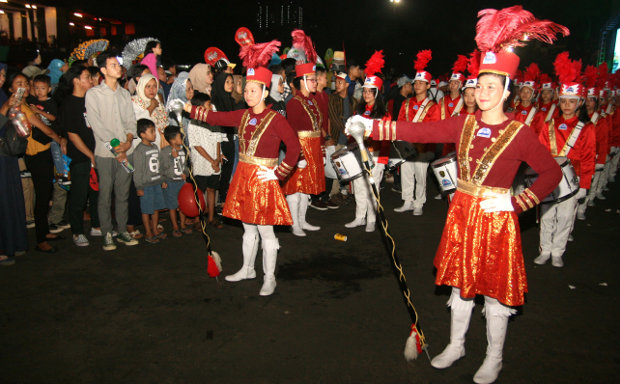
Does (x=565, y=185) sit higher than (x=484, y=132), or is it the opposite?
(x=484, y=132)

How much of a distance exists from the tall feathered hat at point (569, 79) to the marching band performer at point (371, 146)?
226 cm

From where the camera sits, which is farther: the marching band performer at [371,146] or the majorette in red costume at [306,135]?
the marching band performer at [371,146]

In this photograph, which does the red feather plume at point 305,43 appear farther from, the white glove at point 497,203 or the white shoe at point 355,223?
the white glove at point 497,203

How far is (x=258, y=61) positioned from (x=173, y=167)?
2.54 meters

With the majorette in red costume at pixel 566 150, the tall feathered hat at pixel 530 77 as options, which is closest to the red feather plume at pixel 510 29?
the majorette in red costume at pixel 566 150

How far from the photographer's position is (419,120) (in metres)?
6.89

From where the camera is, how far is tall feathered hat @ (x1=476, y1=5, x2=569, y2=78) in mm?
2973

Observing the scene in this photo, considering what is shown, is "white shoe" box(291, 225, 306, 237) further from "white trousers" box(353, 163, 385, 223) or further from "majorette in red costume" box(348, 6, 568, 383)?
"majorette in red costume" box(348, 6, 568, 383)

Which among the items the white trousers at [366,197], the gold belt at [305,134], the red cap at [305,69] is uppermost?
the red cap at [305,69]

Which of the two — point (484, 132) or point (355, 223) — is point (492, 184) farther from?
point (355, 223)

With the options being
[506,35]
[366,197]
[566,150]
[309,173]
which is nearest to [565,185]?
[566,150]

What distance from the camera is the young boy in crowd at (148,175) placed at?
596cm

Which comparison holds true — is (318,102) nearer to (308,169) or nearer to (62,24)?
(308,169)

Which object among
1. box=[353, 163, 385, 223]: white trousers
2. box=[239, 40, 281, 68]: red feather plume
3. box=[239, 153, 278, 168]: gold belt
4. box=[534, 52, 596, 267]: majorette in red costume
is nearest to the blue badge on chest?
box=[239, 153, 278, 168]: gold belt
